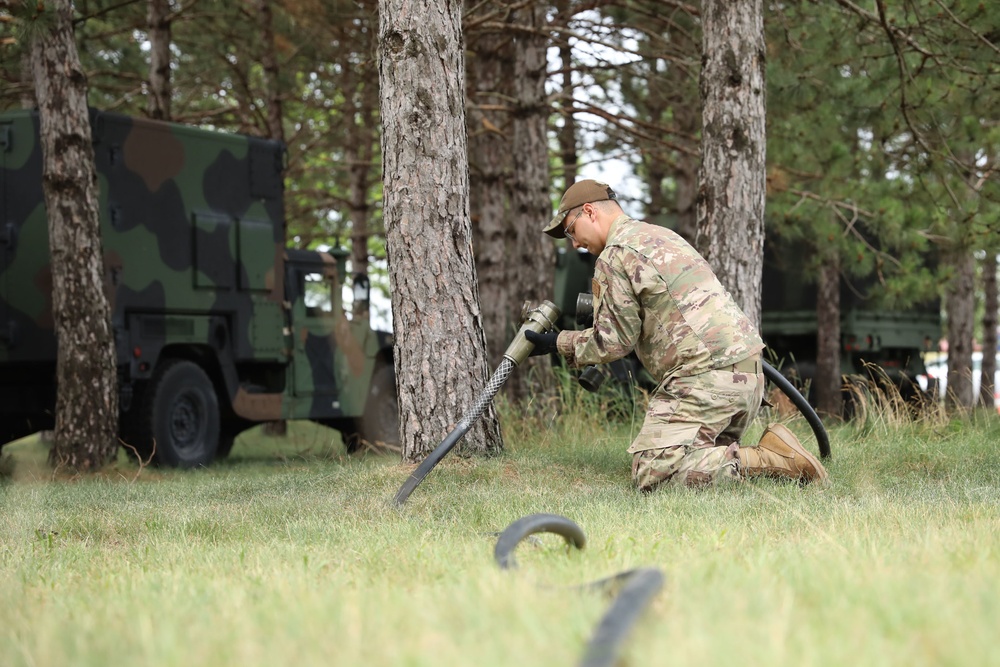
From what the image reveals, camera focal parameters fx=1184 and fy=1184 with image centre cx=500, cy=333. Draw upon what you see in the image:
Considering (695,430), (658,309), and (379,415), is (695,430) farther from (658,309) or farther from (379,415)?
(379,415)

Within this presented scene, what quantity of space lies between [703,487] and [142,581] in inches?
115

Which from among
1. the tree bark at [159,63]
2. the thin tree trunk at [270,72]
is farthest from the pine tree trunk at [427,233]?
the thin tree trunk at [270,72]

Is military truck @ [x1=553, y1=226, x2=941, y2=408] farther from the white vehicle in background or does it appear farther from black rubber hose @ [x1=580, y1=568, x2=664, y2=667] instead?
black rubber hose @ [x1=580, y1=568, x2=664, y2=667]

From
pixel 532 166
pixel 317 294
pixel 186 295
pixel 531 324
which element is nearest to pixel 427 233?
pixel 531 324

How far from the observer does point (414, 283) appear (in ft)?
22.0

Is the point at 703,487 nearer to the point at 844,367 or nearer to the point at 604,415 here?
the point at 604,415

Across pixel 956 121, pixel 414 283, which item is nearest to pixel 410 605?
pixel 414 283

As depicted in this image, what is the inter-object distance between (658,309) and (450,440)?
1.25 meters

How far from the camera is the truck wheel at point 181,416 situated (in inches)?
395

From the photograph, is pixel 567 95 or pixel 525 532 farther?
pixel 567 95

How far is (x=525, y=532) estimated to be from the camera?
3541mm

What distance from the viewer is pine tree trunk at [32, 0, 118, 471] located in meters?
8.64

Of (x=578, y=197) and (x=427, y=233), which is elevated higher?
(x=578, y=197)

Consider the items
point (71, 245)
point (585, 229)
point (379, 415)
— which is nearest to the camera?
point (585, 229)
